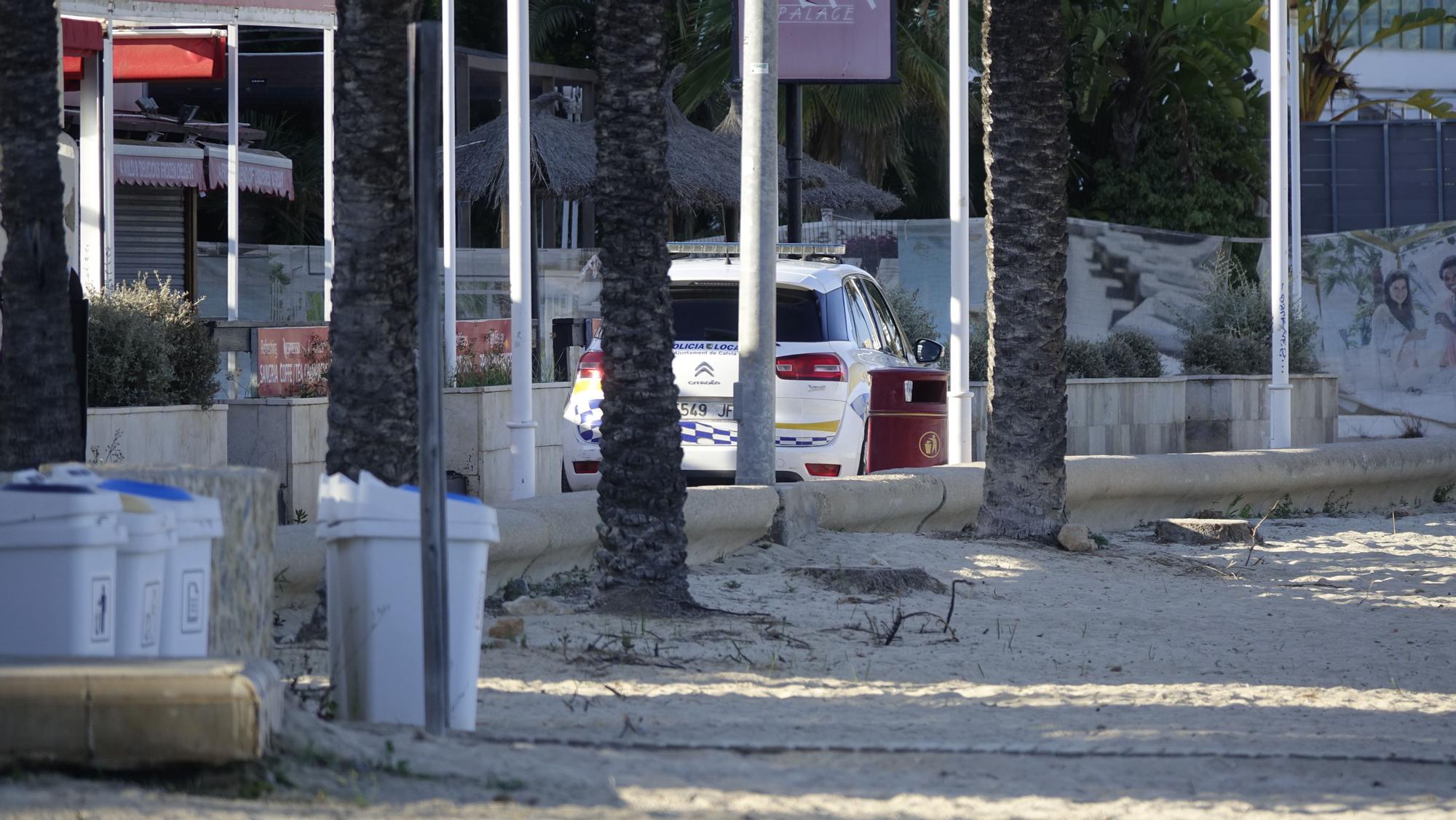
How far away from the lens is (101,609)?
4.45 metres

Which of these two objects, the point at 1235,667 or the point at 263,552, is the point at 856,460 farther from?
the point at 263,552

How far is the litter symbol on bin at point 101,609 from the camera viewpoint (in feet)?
14.5

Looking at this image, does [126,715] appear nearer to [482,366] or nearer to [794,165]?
[482,366]

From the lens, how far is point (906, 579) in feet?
30.9

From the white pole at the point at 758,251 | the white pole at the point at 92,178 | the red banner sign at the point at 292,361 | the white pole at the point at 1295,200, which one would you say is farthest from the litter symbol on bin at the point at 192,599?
the white pole at the point at 1295,200

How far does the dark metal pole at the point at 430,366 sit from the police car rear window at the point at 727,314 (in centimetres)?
729

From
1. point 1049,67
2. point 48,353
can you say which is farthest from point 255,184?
point 48,353

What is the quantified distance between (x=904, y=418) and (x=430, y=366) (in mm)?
8188

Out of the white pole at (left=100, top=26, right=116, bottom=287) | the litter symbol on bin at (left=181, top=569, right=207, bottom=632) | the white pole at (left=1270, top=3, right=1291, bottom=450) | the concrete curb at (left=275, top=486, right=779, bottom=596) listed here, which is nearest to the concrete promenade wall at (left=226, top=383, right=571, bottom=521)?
the concrete curb at (left=275, top=486, right=779, bottom=596)

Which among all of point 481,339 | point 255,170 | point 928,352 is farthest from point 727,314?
point 255,170

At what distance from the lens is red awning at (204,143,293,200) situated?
21.9m

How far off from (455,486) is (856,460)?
269 centimetres

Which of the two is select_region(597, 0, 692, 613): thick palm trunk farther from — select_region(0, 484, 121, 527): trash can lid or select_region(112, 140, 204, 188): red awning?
select_region(112, 140, 204, 188): red awning

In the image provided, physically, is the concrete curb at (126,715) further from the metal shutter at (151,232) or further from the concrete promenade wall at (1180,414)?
the metal shutter at (151,232)
